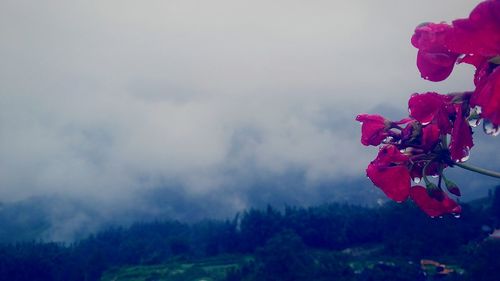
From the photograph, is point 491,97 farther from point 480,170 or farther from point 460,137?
point 480,170

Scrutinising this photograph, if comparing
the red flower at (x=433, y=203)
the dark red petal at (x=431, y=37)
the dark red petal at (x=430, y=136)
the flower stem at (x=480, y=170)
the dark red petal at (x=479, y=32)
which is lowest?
the red flower at (x=433, y=203)

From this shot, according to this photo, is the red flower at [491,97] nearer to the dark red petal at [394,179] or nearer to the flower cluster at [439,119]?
the flower cluster at [439,119]

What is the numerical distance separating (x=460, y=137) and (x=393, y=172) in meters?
0.32

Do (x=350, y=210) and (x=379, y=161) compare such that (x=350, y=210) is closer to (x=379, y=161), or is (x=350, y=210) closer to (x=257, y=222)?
(x=257, y=222)

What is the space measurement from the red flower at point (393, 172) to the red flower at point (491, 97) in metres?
0.50

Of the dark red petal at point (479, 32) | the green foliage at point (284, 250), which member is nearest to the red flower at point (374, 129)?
the dark red petal at point (479, 32)

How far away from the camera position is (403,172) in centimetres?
174

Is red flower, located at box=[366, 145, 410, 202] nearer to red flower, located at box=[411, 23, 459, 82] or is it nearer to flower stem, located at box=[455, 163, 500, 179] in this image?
flower stem, located at box=[455, 163, 500, 179]

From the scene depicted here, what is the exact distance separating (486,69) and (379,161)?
23.1 inches

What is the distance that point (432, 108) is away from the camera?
1626 mm

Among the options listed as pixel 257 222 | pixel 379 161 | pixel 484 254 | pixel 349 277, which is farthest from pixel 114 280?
pixel 379 161

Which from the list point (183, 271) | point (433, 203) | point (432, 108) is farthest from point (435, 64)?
point (183, 271)

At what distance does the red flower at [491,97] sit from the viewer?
1.23 m

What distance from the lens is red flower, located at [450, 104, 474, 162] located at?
1521mm
